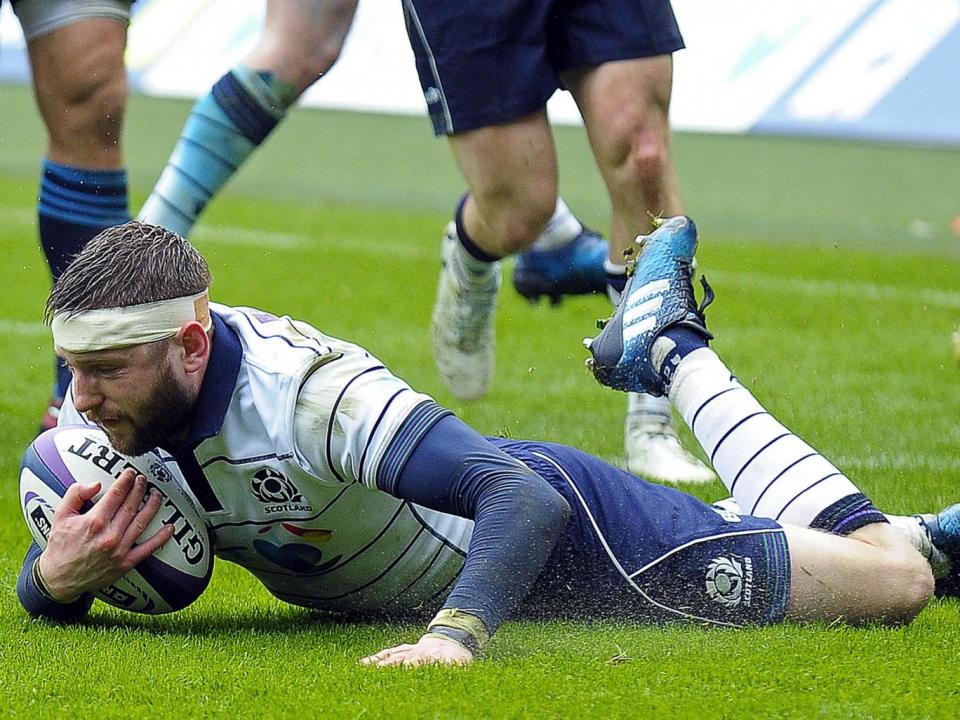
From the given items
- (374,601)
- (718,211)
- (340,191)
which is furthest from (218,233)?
(374,601)

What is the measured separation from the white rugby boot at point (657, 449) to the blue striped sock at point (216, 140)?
1.09m

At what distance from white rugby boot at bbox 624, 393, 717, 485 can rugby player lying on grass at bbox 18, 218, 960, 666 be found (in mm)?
902

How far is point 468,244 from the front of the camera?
14.6 feet

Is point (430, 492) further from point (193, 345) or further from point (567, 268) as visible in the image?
point (567, 268)

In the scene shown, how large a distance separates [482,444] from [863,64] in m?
8.80

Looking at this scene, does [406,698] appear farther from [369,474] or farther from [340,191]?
[340,191]

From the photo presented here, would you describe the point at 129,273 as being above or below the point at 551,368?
above

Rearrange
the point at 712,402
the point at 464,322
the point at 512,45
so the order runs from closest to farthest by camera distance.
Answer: the point at 712,402 → the point at 512,45 → the point at 464,322

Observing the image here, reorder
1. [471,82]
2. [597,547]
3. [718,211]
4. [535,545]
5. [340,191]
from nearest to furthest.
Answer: [535,545] → [597,547] → [471,82] → [718,211] → [340,191]

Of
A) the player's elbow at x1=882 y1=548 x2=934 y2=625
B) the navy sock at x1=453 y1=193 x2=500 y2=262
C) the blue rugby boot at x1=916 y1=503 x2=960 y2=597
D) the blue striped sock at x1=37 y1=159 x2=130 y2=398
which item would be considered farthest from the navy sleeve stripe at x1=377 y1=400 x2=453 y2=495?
the navy sock at x1=453 y1=193 x2=500 y2=262

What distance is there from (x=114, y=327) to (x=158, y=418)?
0.48 feet

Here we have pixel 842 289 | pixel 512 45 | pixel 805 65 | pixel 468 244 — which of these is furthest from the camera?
pixel 805 65

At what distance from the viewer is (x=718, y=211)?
33.0 feet

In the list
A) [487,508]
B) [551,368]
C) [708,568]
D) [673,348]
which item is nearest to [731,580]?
[708,568]
